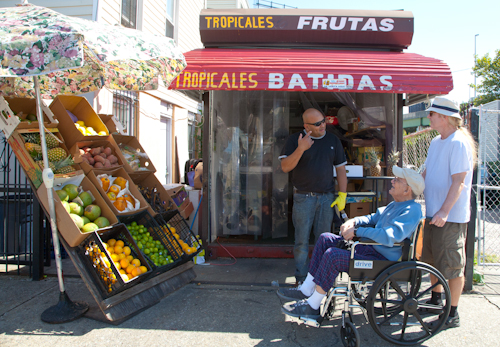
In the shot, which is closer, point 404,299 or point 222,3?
point 404,299

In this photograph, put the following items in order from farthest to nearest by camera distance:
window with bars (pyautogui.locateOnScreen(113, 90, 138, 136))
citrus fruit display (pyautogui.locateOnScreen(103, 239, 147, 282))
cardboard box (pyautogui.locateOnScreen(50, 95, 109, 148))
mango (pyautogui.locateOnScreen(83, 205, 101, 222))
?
window with bars (pyautogui.locateOnScreen(113, 90, 138, 136)) → cardboard box (pyautogui.locateOnScreen(50, 95, 109, 148)) → mango (pyautogui.locateOnScreen(83, 205, 101, 222)) → citrus fruit display (pyautogui.locateOnScreen(103, 239, 147, 282))

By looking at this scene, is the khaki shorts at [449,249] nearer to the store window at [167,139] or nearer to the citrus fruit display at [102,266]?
the citrus fruit display at [102,266]

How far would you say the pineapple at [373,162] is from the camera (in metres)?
5.28

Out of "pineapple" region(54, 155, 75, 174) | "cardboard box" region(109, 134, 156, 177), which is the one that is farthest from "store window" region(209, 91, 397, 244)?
"pineapple" region(54, 155, 75, 174)

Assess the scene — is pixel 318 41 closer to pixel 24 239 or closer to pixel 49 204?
pixel 49 204

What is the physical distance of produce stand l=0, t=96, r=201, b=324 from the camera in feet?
10.7

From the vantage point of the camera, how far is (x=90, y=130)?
163 inches

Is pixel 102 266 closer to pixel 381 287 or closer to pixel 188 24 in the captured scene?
pixel 381 287

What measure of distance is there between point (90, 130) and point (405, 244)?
3.55m

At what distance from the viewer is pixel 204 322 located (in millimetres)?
3246

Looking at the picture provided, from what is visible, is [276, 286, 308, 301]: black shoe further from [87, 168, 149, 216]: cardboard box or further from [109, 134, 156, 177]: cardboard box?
[109, 134, 156, 177]: cardboard box

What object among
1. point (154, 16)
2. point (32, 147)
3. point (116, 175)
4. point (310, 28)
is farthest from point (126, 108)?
point (310, 28)

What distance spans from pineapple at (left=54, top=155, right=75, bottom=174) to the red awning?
140 cm

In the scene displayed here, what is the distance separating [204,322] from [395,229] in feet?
6.16
